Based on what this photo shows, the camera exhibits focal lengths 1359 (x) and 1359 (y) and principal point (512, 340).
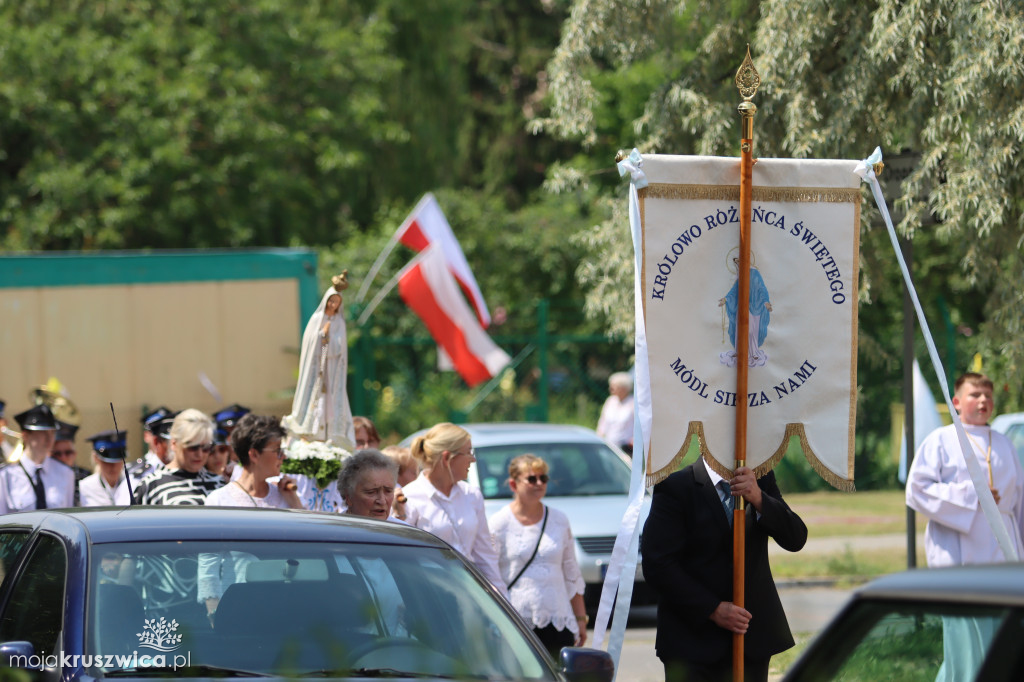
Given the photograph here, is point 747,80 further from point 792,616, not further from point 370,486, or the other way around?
point 792,616

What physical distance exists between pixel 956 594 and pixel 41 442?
8.01 metres

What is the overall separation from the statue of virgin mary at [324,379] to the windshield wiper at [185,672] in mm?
3874

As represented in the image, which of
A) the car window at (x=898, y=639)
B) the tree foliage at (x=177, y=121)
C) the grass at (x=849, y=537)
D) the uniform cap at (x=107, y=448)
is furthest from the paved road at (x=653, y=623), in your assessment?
the tree foliage at (x=177, y=121)

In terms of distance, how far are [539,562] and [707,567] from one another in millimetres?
2293

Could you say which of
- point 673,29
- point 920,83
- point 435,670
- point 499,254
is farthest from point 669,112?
point 499,254

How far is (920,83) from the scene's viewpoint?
928cm

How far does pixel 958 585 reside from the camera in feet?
9.68

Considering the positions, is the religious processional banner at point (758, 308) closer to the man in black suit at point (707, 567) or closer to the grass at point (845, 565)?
the man in black suit at point (707, 567)

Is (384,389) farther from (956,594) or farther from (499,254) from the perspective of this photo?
(956,594)

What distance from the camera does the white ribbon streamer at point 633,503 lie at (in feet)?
17.4

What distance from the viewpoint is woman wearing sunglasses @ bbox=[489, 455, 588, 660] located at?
25.2 feet

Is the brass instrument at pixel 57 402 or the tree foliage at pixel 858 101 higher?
the tree foliage at pixel 858 101

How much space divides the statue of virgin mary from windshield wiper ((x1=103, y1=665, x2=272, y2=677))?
3874 mm

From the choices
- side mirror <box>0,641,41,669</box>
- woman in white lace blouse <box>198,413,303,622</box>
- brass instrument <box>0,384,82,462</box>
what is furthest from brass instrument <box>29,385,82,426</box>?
side mirror <box>0,641,41,669</box>
